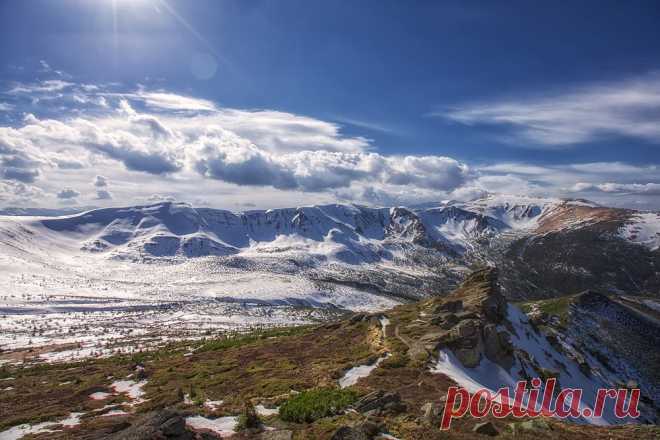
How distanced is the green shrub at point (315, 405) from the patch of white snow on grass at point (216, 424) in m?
2.87

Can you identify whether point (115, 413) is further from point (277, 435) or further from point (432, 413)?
point (432, 413)

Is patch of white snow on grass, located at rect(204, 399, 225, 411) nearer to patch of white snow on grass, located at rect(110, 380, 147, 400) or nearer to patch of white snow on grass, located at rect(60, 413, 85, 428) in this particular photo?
patch of white snow on grass, located at rect(110, 380, 147, 400)

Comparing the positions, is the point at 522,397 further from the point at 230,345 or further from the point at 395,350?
the point at 230,345

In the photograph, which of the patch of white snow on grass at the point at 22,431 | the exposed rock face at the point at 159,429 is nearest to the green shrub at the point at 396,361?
the exposed rock face at the point at 159,429

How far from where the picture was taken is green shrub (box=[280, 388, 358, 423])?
73.5 ft

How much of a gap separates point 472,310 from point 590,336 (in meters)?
62.1

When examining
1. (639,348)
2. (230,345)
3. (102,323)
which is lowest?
(102,323)

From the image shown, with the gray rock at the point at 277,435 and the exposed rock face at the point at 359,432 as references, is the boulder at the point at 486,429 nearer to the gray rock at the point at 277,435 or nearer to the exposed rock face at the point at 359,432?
the exposed rock face at the point at 359,432

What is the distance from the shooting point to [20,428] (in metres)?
24.7

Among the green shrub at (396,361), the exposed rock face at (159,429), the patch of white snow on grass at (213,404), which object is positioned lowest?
the patch of white snow on grass at (213,404)

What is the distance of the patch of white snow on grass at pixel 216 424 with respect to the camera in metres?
21.1

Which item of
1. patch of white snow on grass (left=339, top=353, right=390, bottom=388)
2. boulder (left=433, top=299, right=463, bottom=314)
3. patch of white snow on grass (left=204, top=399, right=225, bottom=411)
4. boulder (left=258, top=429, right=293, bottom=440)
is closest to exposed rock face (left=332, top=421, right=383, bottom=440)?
boulder (left=258, top=429, right=293, bottom=440)

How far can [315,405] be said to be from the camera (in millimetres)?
23047

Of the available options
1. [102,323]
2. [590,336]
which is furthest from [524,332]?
[102,323]
